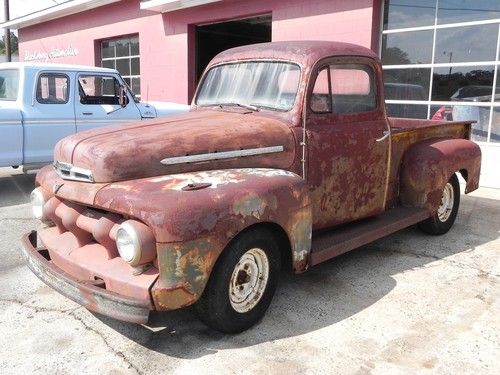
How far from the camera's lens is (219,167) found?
3.54m

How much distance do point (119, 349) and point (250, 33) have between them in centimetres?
1530

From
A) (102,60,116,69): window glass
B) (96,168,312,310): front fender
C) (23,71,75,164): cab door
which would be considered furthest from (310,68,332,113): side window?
(102,60,116,69): window glass

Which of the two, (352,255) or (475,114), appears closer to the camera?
(352,255)

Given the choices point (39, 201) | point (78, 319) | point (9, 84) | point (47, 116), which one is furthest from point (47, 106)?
point (78, 319)

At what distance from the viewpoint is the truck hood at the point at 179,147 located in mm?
3252

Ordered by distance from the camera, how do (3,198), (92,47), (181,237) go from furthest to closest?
(92,47)
(3,198)
(181,237)

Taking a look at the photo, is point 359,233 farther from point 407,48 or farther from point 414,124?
point 407,48

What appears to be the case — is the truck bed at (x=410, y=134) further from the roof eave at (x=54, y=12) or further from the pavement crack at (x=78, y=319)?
the roof eave at (x=54, y=12)

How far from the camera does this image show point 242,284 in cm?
332

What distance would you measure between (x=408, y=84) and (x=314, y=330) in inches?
272

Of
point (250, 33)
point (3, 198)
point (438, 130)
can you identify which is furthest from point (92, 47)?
point (438, 130)

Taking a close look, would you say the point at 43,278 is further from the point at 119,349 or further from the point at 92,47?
the point at 92,47

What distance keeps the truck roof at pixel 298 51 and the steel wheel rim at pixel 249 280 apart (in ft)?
5.44

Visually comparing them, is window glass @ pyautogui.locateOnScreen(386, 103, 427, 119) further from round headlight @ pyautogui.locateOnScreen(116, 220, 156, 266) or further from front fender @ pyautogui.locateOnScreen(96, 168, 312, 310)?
round headlight @ pyautogui.locateOnScreen(116, 220, 156, 266)
